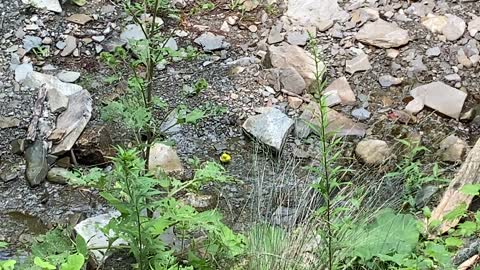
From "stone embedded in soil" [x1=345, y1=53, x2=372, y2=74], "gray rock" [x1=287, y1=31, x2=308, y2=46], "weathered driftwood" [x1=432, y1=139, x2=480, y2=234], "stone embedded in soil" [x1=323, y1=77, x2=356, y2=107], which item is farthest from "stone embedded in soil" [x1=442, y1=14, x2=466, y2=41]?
"weathered driftwood" [x1=432, y1=139, x2=480, y2=234]

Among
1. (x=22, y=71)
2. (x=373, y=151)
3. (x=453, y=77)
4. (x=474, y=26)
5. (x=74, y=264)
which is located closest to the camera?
(x=74, y=264)

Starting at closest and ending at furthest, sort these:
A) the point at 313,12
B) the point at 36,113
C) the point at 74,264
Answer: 1. the point at 74,264
2. the point at 36,113
3. the point at 313,12

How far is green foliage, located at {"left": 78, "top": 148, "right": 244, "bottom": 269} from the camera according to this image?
2098 millimetres

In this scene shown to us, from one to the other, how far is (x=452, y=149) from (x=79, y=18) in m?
2.33

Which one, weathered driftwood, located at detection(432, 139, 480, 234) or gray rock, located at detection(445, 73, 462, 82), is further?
gray rock, located at detection(445, 73, 462, 82)

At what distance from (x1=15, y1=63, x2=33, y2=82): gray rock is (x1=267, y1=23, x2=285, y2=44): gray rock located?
1413 mm

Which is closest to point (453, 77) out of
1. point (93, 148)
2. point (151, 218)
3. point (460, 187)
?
point (460, 187)

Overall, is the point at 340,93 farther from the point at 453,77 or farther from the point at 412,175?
the point at 412,175

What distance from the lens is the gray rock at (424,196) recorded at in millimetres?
3275

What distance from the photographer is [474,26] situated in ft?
14.6

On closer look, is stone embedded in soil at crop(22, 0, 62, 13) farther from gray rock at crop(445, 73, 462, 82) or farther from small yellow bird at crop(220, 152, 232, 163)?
gray rock at crop(445, 73, 462, 82)

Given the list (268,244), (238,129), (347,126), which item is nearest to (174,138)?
(238,129)

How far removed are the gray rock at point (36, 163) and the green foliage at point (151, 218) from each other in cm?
106

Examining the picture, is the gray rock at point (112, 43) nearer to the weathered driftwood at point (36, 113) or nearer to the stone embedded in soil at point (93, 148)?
the weathered driftwood at point (36, 113)
